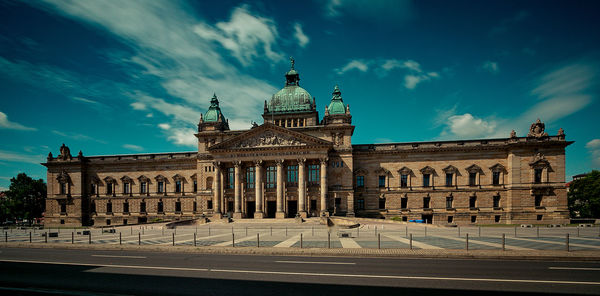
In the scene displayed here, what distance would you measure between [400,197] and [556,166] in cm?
2547

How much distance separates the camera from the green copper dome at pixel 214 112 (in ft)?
197

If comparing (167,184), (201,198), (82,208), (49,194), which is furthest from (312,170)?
(49,194)

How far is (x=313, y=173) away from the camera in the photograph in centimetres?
5494

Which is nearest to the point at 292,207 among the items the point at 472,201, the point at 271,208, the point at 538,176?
the point at 271,208

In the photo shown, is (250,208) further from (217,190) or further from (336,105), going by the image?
(336,105)

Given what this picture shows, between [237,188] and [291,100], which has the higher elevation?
[291,100]

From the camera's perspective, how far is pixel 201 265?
50.4ft

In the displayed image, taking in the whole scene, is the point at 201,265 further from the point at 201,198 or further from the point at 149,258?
the point at 201,198

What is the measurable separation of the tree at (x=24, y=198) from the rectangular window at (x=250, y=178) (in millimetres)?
55305

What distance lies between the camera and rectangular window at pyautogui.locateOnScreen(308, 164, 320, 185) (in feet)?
179

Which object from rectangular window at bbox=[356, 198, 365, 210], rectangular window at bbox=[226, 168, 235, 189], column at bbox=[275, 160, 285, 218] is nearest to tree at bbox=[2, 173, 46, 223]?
rectangular window at bbox=[226, 168, 235, 189]

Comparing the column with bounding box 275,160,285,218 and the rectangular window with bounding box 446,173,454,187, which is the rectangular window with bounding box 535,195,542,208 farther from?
the column with bounding box 275,160,285,218

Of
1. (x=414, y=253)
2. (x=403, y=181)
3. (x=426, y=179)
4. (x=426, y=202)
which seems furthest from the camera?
(x=403, y=181)

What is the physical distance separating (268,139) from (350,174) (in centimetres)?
1605
